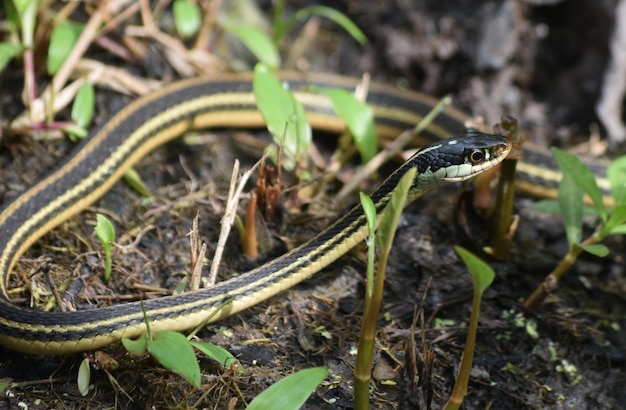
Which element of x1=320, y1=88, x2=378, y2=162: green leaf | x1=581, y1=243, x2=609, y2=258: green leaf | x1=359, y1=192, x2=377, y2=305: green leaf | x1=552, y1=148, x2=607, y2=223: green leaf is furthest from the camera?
x1=320, y1=88, x2=378, y2=162: green leaf

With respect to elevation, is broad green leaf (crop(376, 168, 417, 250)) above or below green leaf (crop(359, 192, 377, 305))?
above

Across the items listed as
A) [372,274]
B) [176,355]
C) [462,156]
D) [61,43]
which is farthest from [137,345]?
[61,43]

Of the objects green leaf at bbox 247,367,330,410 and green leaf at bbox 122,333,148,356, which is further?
green leaf at bbox 122,333,148,356

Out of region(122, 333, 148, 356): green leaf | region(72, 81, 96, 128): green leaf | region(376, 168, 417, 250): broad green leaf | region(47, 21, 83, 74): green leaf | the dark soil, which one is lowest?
the dark soil

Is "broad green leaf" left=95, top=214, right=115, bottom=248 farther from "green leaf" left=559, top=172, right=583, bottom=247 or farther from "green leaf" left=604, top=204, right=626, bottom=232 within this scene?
"green leaf" left=604, top=204, right=626, bottom=232

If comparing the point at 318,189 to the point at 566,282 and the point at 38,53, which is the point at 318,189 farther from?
the point at 38,53

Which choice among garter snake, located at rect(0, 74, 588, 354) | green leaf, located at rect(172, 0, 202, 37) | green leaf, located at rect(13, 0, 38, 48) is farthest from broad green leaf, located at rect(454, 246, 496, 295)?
green leaf, located at rect(13, 0, 38, 48)
